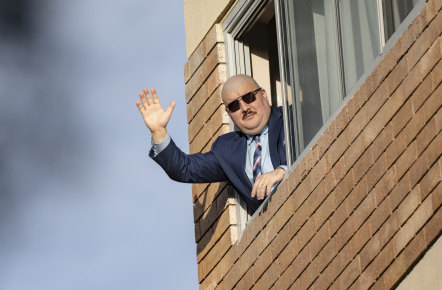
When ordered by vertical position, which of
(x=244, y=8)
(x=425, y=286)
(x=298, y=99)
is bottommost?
(x=425, y=286)

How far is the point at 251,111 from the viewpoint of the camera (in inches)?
453

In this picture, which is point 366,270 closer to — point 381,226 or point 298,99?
point 381,226

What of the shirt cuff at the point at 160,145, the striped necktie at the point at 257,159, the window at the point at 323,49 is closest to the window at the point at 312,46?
the window at the point at 323,49

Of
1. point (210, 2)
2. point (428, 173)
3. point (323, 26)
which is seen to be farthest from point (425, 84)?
point (210, 2)

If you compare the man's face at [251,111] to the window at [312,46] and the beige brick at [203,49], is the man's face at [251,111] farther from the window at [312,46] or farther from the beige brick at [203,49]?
the beige brick at [203,49]

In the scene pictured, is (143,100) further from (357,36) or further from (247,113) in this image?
(357,36)

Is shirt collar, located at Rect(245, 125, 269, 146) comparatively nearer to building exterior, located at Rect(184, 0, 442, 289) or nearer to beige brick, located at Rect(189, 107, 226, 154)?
building exterior, located at Rect(184, 0, 442, 289)

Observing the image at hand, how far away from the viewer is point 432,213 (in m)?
8.85

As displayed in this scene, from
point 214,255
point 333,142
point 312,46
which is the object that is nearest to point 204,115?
point 214,255

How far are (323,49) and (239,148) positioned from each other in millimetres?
1313

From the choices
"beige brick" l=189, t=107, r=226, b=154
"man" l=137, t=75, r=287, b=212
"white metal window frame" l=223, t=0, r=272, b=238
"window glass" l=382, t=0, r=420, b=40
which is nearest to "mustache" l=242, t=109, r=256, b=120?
"man" l=137, t=75, r=287, b=212

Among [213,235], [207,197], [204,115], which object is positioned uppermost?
[204,115]

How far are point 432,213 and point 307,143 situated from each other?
2.10m

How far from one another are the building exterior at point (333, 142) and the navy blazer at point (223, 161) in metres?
0.23
